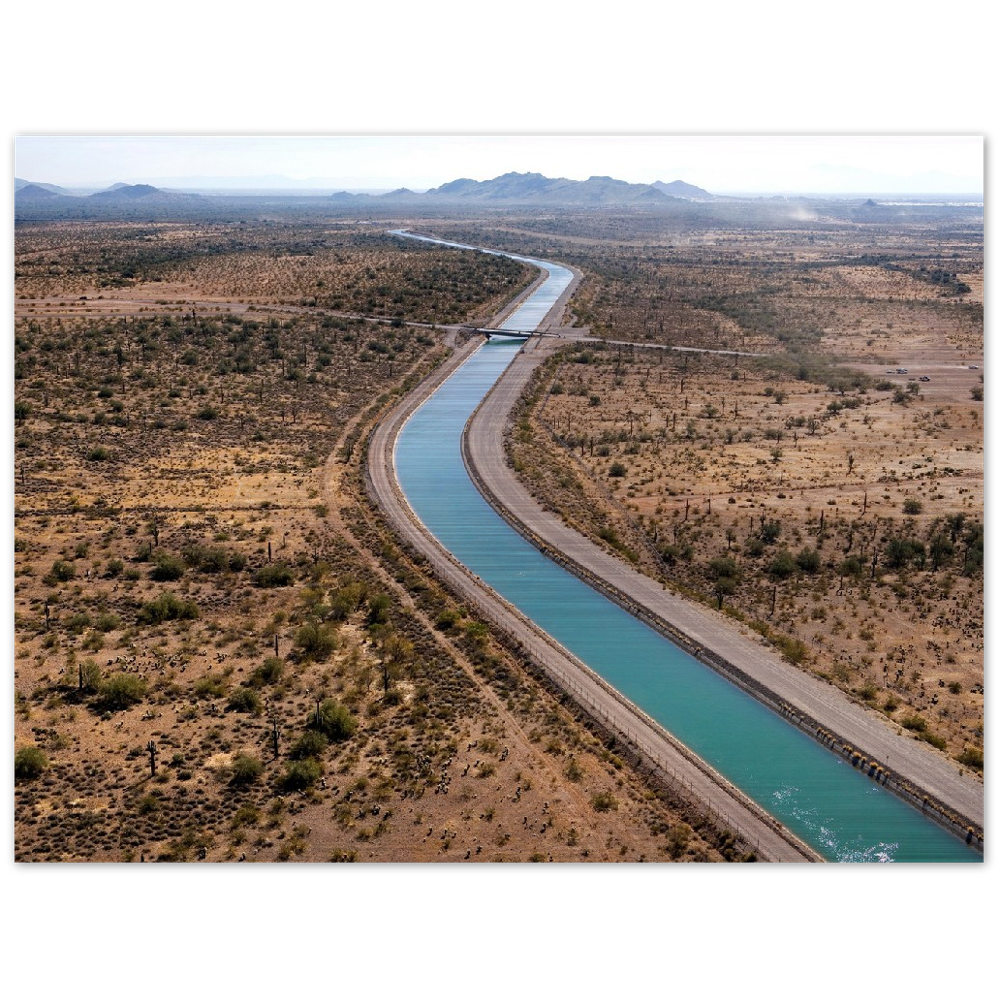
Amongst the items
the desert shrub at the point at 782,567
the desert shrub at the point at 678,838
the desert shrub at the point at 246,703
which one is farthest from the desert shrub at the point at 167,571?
the desert shrub at the point at 782,567

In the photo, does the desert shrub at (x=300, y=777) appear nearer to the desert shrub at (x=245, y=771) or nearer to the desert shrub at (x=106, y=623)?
the desert shrub at (x=245, y=771)

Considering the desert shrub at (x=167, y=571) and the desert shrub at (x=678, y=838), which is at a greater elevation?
the desert shrub at (x=167, y=571)

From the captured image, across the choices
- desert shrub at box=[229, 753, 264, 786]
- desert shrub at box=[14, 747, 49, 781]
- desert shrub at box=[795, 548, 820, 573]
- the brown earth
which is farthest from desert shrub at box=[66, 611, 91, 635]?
desert shrub at box=[795, 548, 820, 573]

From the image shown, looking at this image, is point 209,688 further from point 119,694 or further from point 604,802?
point 604,802

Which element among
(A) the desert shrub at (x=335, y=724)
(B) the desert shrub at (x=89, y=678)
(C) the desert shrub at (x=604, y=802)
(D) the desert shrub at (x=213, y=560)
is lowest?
(C) the desert shrub at (x=604, y=802)

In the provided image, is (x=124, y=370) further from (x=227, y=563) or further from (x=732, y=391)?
(x=732, y=391)

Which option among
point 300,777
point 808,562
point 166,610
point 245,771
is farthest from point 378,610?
point 808,562

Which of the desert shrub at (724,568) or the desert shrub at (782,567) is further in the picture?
the desert shrub at (782,567)
